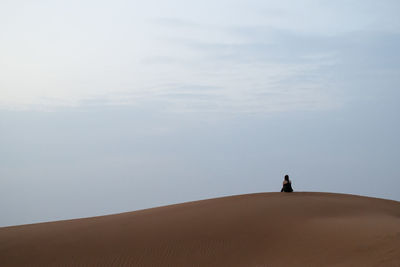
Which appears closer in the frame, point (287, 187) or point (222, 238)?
point (222, 238)

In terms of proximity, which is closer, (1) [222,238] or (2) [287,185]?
(1) [222,238]

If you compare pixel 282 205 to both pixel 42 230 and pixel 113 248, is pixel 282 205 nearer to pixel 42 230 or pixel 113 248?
pixel 113 248

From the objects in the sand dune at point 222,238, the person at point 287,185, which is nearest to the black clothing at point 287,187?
the person at point 287,185

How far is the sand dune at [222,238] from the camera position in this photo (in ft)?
36.3

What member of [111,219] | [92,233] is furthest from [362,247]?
[111,219]

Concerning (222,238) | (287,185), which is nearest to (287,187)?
(287,185)

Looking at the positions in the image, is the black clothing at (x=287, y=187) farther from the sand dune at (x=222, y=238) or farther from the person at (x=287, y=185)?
the sand dune at (x=222, y=238)

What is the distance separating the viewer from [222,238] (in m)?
12.8

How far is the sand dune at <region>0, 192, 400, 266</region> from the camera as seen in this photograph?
11.1 meters

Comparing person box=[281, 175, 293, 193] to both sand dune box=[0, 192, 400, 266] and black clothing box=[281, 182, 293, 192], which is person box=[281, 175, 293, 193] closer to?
black clothing box=[281, 182, 293, 192]

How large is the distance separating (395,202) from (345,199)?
2.91 m

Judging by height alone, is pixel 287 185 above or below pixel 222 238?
above

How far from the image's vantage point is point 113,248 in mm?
12461

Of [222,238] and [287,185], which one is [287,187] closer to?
[287,185]
